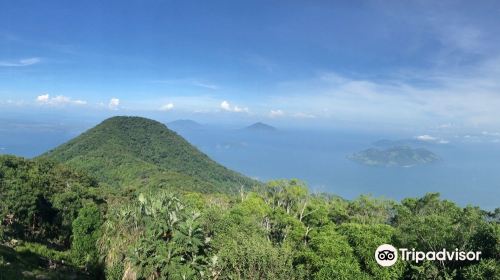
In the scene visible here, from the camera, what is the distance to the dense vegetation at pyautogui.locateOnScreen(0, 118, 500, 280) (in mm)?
17250

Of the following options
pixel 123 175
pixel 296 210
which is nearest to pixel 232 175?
pixel 123 175

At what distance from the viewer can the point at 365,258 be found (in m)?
20.1

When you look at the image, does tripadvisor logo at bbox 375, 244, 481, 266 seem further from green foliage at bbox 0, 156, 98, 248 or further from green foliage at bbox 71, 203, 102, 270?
green foliage at bbox 0, 156, 98, 248

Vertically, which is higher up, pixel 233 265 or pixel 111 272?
pixel 233 265

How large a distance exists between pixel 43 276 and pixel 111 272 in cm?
395

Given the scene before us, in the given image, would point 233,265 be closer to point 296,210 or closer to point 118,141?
point 296,210

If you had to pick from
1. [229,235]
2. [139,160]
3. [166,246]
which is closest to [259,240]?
[229,235]

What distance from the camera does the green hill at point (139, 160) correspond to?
116475 millimetres

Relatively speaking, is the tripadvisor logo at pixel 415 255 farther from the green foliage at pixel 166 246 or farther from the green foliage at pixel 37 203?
the green foliage at pixel 37 203

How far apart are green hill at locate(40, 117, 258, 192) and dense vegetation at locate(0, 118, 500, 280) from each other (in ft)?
152

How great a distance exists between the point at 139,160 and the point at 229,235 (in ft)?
415

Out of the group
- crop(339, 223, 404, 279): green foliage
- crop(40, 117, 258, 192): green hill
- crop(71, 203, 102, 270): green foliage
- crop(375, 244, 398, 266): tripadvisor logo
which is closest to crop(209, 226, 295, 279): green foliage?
crop(339, 223, 404, 279): green foliage

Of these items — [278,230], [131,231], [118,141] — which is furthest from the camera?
[118,141]

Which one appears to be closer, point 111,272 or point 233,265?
point 233,265
